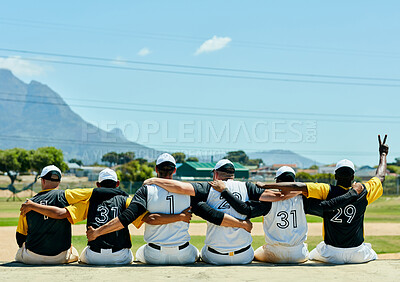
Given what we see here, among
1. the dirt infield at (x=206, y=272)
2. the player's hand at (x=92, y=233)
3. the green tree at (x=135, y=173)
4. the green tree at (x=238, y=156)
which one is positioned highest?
the player's hand at (x=92, y=233)

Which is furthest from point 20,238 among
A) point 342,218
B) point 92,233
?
point 342,218

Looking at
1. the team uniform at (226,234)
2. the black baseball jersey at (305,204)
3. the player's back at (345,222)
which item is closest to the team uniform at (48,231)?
the team uniform at (226,234)

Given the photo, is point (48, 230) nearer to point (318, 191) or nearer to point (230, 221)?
point (230, 221)

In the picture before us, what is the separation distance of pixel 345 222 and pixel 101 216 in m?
2.93

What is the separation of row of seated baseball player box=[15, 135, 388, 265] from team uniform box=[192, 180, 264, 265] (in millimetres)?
11

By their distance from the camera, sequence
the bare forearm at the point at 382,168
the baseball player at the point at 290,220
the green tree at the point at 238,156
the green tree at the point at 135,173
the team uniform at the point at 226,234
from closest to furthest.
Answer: the team uniform at the point at 226,234
the baseball player at the point at 290,220
the bare forearm at the point at 382,168
the green tree at the point at 135,173
the green tree at the point at 238,156

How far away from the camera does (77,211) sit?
552cm

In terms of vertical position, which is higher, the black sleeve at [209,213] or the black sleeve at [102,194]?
the black sleeve at [102,194]

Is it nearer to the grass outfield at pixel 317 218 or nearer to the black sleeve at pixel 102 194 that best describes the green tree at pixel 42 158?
the grass outfield at pixel 317 218

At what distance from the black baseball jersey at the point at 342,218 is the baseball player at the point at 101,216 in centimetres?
226

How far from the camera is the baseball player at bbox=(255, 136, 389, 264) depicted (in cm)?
567

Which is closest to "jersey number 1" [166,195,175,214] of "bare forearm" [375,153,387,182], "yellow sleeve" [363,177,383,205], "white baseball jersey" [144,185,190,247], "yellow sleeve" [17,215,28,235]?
"white baseball jersey" [144,185,190,247]

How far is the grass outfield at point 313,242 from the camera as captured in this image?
11766mm

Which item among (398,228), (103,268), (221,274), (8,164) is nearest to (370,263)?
(221,274)
